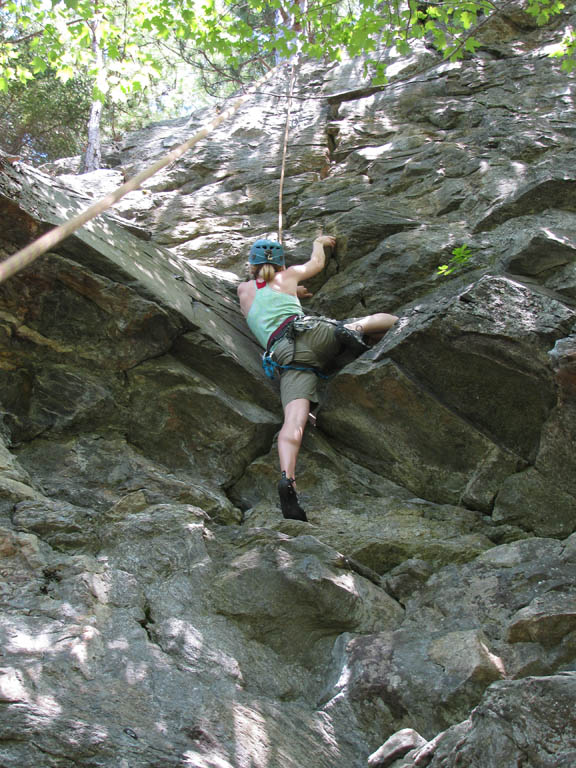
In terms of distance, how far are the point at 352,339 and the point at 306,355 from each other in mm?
406

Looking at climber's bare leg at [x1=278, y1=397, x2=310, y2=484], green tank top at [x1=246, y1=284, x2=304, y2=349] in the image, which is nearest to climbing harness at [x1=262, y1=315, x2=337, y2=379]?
green tank top at [x1=246, y1=284, x2=304, y2=349]

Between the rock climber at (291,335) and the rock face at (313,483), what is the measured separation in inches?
8.6

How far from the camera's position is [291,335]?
5.56 m

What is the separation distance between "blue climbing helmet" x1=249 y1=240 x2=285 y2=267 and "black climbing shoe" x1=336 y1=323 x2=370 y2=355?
1184mm

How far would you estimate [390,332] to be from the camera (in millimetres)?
5270

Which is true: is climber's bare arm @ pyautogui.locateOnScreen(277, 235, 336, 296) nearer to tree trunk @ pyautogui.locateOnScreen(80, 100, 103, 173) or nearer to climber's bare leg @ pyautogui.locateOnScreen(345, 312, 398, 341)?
climber's bare leg @ pyautogui.locateOnScreen(345, 312, 398, 341)

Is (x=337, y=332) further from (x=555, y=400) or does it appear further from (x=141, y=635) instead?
(x=141, y=635)

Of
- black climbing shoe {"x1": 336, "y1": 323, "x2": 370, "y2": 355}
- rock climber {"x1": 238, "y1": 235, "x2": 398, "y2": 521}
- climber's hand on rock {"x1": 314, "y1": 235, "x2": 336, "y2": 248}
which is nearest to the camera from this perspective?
rock climber {"x1": 238, "y1": 235, "x2": 398, "y2": 521}

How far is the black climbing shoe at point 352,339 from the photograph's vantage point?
5441 millimetres

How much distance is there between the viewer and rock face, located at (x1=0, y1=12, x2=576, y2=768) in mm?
2713

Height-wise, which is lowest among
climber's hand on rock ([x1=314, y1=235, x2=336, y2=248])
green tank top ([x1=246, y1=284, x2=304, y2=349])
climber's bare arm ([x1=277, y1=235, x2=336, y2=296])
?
green tank top ([x1=246, y1=284, x2=304, y2=349])

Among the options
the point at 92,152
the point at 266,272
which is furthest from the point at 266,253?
the point at 92,152

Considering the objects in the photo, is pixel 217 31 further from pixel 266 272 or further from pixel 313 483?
pixel 313 483

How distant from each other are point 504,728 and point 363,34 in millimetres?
7560
